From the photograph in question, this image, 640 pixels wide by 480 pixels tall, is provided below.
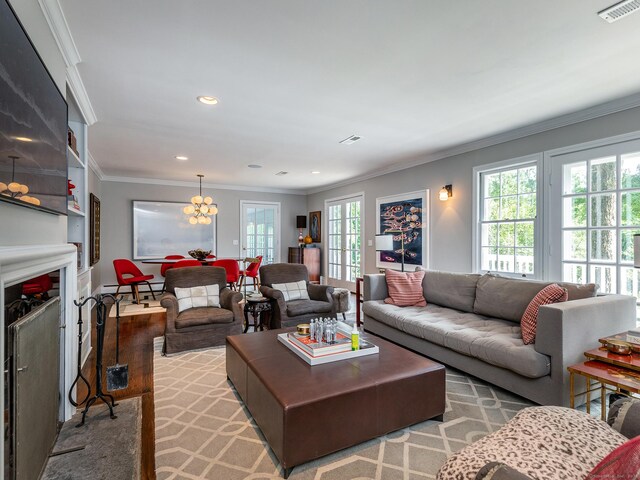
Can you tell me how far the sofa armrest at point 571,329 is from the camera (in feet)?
7.36

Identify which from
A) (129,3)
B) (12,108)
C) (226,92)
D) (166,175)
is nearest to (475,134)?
(226,92)

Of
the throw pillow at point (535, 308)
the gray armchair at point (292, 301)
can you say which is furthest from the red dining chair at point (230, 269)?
the throw pillow at point (535, 308)

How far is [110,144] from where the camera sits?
181 inches

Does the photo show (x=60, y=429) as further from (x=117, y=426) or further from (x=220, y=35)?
(x=220, y=35)

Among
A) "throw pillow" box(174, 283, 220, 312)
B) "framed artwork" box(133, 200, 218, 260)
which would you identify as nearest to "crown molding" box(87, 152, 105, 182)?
"framed artwork" box(133, 200, 218, 260)

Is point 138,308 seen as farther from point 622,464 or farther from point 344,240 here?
point 622,464

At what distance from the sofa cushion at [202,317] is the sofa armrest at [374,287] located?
167 cm

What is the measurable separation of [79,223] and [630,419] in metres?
4.52

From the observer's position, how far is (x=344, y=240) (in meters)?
7.51

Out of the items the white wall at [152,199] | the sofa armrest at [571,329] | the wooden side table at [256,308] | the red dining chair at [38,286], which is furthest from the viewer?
the white wall at [152,199]

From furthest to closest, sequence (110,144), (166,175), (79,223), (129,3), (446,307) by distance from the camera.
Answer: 1. (166,175)
2. (110,144)
3. (446,307)
4. (79,223)
5. (129,3)

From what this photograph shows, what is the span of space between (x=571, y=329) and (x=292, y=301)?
2860 mm

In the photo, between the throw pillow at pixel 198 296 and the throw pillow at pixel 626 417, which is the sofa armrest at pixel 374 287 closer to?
the throw pillow at pixel 198 296

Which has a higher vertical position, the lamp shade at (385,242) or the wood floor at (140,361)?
the lamp shade at (385,242)
